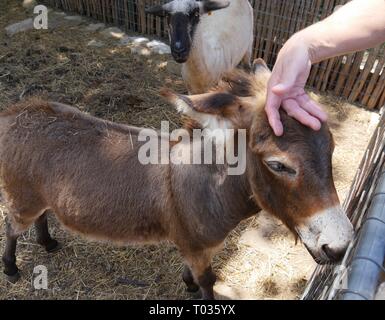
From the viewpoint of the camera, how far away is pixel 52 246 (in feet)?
12.5

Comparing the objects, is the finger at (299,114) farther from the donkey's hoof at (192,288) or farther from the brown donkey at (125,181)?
the donkey's hoof at (192,288)

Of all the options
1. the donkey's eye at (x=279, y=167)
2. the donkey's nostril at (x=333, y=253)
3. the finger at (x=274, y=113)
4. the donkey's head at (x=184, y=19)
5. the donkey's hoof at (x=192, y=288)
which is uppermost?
the finger at (x=274, y=113)

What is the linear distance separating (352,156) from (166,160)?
3.17 m

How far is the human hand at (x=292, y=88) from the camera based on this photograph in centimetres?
182

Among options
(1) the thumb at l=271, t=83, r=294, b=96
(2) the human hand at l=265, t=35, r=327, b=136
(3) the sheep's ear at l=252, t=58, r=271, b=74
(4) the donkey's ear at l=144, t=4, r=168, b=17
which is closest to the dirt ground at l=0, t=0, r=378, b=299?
(3) the sheep's ear at l=252, t=58, r=271, b=74

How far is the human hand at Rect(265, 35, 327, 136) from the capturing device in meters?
1.82

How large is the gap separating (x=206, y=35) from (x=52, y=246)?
3.17 meters

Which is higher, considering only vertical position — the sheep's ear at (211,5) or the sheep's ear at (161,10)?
the sheep's ear at (211,5)

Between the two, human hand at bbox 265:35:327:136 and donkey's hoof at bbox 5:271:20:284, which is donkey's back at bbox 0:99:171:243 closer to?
donkey's hoof at bbox 5:271:20:284

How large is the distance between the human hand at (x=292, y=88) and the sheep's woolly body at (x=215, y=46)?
10.3 ft

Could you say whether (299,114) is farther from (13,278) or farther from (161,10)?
(161,10)

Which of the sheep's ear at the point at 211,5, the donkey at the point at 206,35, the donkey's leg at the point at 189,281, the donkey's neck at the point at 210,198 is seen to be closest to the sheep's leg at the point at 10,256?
the donkey's leg at the point at 189,281

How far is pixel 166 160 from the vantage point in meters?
2.86
